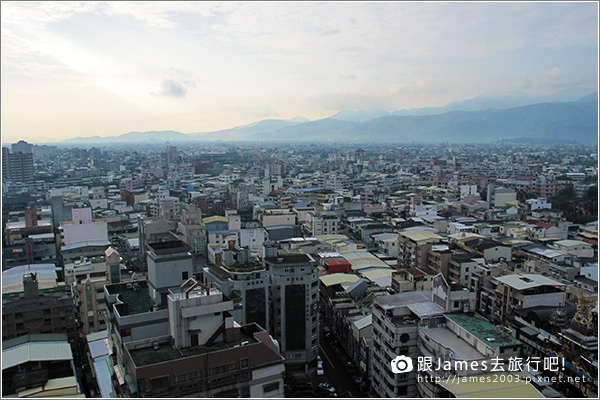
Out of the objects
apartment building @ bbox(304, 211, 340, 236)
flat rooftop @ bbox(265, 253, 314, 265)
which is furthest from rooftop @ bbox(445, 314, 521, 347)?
apartment building @ bbox(304, 211, 340, 236)

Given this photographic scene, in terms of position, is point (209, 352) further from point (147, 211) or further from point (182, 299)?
point (147, 211)

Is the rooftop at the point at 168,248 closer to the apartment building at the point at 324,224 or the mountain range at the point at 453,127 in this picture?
the apartment building at the point at 324,224

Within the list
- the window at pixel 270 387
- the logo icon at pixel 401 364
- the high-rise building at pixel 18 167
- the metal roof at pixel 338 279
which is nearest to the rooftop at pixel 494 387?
the logo icon at pixel 401 364

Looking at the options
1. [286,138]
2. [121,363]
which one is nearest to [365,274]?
[121,363]

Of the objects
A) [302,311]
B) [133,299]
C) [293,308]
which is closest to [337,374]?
[302,311]

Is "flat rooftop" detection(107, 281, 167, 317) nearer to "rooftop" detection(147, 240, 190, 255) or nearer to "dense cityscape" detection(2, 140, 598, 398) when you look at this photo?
"dense cityscape" detection(2, 140, 598, 398)

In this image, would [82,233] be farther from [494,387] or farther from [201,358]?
[494,387]
